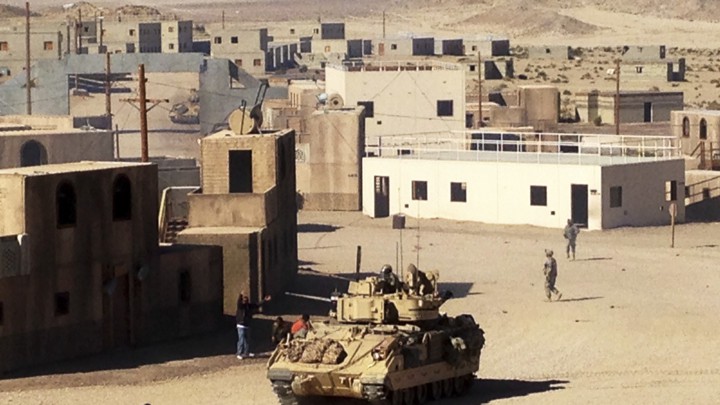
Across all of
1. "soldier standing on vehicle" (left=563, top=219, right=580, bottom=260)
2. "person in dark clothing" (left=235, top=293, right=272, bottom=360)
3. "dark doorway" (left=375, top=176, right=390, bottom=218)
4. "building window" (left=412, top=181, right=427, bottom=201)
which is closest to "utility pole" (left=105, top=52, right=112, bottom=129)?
"dark doorway" (left=375, top=176, right=390, bottom=218)

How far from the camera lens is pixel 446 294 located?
3309cm

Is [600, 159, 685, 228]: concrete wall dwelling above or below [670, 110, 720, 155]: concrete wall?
below

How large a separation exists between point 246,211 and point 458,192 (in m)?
20.5

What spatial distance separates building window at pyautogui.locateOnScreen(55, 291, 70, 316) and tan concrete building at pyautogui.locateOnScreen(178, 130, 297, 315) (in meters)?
6.01

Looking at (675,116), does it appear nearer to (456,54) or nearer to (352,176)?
(352,176)

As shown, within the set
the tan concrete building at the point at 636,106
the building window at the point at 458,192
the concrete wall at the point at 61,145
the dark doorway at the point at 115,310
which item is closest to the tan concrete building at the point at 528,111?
the tan concrete building at the point at 636,106

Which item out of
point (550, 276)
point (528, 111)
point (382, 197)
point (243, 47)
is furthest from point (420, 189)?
point (243, 47)

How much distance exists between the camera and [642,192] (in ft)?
199

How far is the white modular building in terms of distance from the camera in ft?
196

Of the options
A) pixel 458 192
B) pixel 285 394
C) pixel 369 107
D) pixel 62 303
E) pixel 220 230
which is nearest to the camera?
pixel 285 394

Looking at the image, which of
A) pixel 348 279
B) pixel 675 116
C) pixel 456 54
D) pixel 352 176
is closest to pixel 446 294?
pixel 348 279

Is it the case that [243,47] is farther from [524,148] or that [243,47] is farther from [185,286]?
[185,286]

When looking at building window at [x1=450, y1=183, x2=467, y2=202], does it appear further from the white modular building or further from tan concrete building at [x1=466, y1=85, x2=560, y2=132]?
tan concrete building at [x1=466, y1=85, x2=560, y2=132]

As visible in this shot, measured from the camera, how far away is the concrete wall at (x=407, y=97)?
76.6m
